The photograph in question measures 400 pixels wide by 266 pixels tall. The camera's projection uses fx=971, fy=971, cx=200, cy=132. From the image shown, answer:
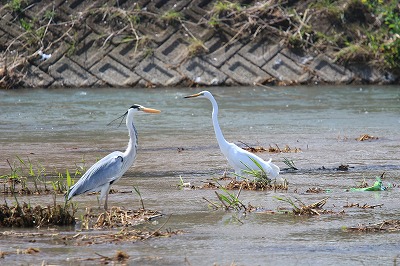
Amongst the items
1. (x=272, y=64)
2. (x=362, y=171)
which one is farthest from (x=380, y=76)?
(x=362, y=171)

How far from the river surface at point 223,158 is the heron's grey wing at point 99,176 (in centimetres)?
25

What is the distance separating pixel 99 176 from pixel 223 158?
303 centimetres

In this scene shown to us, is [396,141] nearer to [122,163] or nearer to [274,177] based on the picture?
[274,177]

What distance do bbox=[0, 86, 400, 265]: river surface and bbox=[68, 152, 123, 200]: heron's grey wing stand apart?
0.80 ft

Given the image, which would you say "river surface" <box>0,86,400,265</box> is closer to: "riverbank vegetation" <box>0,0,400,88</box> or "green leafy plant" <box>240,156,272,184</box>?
"green leafy plant" <box>240,156,272,184</box>

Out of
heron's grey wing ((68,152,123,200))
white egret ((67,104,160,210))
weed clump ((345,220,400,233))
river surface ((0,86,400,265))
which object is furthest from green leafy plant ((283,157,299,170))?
weed clump ((345,220,400,233))

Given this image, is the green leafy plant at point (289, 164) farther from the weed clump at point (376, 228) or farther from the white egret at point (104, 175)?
the weed clump at point (376, 228)

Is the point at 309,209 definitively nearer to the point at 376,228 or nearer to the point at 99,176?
the point at 376,228

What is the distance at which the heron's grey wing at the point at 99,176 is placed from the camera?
7.67m

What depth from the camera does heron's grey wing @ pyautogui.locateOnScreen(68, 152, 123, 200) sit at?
767cm

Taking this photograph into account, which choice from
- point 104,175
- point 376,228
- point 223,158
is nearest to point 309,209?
point 376,228

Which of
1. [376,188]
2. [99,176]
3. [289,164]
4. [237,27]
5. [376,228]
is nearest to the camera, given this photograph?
[376,228]

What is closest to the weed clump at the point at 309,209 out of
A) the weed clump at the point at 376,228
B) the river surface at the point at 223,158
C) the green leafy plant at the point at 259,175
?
the river surface at the point at 223,158

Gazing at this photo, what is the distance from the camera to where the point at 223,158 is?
10.7 meters
